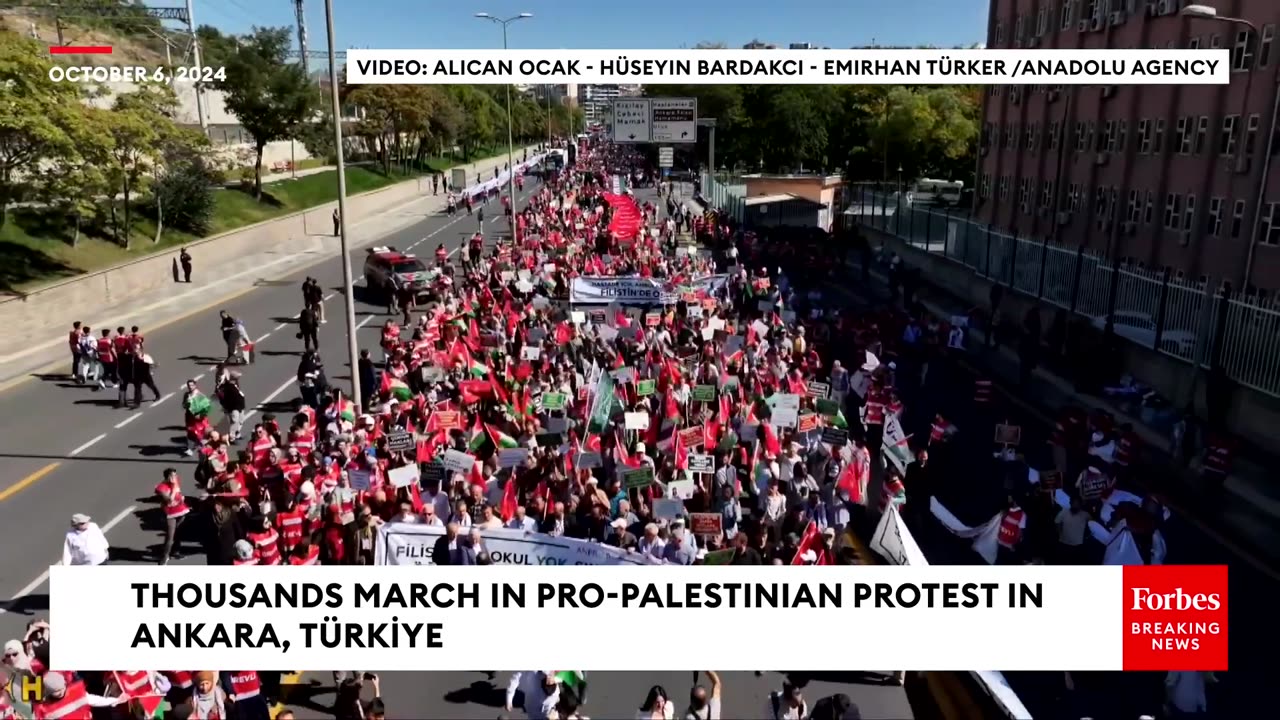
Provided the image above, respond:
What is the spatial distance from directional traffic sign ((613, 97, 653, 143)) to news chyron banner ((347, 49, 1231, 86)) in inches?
1612

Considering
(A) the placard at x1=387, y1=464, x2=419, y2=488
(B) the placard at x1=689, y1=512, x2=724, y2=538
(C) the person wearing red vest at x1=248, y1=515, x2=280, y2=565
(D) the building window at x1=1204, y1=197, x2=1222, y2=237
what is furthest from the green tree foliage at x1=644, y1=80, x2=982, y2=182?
(C) the person wearing red vest at x1=248, y1=515, x2=280, y2=565

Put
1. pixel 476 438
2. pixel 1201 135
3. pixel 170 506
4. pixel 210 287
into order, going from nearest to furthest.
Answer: pixel 170 506 → pixel 476 438 → pixel 1201 135 → pixel 210 287

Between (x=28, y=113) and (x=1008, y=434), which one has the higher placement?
(x=28, y=113)

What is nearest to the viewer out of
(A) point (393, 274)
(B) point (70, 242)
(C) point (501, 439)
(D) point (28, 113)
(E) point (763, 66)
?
(E) point (763, 66)

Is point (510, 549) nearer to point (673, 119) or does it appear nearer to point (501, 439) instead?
point (501, 439)

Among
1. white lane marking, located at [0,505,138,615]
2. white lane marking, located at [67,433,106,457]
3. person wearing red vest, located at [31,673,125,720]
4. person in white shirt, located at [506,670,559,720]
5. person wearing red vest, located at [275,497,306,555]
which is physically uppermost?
person wearing red vest, located at [31,673,125,720]

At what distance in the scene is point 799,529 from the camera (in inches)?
395

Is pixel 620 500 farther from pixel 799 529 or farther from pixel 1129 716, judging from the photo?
pixel 1129 716

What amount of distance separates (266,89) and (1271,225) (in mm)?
46319

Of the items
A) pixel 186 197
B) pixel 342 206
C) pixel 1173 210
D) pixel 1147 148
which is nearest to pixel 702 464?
pixel 342 206

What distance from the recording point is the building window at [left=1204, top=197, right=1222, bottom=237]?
2867 cm

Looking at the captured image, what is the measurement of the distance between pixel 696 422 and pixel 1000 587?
6.87 metres

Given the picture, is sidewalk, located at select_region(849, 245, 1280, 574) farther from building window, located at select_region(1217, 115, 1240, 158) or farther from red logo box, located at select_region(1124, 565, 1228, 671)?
building window, located at select_region(1217, 115, 1240, 158)

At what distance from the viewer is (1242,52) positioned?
28.0 m
